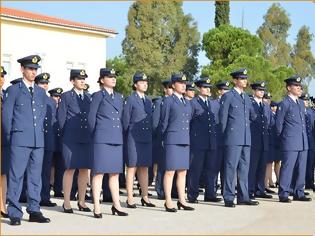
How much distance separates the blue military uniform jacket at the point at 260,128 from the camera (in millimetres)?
11438

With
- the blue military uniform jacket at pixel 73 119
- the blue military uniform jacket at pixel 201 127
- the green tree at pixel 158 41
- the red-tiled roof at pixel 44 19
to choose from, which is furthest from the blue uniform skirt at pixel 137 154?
the green tree at pixel 158 41

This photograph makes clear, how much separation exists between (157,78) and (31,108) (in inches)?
1694

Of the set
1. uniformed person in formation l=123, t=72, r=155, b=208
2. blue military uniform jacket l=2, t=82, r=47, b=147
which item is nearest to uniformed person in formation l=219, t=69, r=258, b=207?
uniformed person in formation l=123, t=72, r=155, b=208

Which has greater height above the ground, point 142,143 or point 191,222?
point 142,143

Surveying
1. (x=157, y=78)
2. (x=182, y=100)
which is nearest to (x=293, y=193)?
(x=182, y=100)

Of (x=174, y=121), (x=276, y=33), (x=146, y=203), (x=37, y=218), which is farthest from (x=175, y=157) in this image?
(x=276, y=33)

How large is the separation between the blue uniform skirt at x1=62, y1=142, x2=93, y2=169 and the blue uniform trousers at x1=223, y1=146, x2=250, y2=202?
7.43 ft

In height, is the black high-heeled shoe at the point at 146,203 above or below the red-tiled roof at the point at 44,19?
below

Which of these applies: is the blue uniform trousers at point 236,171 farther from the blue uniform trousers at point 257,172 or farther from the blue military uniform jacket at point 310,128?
the blue military uniform jacket at point 310,128

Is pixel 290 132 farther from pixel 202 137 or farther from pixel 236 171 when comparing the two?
pixel 202 137

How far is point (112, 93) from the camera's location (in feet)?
29.0

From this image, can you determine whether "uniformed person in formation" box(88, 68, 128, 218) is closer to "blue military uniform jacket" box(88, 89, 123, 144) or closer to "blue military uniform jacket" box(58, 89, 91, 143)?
"blue military uniform jacket" box(88, 89, 123, 144)

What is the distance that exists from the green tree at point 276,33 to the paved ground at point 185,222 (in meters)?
50.8

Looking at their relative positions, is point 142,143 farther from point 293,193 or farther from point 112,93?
point 293,193
